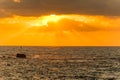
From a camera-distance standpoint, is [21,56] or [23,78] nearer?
[23,78]

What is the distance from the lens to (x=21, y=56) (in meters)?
180

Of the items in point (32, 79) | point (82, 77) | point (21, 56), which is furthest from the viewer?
point (21, 56)

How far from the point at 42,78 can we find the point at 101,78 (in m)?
15.8

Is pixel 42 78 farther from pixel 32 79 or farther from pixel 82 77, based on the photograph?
pixel 82 77

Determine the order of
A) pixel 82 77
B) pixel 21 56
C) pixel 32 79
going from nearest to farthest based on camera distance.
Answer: pixel 32 79, pixel 82 77, pixel 21 56

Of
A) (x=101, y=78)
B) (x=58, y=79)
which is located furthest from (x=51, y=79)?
(x=101, y=78)

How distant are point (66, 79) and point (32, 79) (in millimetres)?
8770

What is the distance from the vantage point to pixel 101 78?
8850 cm

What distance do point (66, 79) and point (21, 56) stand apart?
9784 centimetres

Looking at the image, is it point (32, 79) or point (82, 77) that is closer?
point (32, 79)

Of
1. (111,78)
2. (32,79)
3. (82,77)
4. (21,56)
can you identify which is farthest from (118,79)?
(21,56)

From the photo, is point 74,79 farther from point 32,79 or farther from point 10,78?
point 10,78

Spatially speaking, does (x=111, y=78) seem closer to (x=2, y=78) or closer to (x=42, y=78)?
(x=42, y=78)

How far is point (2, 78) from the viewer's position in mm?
84000
